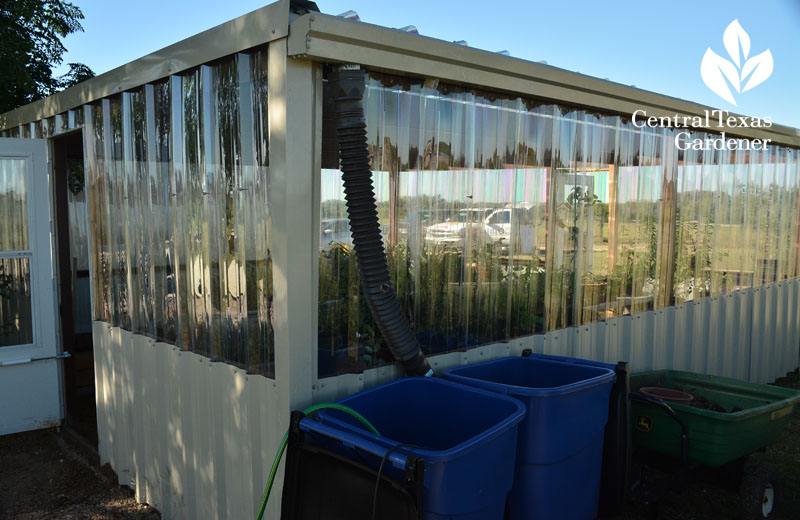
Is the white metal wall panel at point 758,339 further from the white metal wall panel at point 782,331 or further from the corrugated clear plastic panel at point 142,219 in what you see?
the corrugated clear plastic panel at point 142,219

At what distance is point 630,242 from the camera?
4.79 m

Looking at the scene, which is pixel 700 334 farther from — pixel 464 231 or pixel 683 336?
pixel 464 231

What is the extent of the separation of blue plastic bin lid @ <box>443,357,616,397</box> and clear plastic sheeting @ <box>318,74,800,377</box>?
8.0 inches

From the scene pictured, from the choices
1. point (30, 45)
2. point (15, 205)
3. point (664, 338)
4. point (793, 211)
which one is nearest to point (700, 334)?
point (664, 338)

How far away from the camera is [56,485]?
433cm

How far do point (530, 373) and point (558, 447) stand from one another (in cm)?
82

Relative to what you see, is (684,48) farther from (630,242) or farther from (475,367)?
(475,367)

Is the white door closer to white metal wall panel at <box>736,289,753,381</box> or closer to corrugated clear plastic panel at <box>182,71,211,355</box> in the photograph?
corrugated clear plastic panel at <box>182,71,211,355</box>

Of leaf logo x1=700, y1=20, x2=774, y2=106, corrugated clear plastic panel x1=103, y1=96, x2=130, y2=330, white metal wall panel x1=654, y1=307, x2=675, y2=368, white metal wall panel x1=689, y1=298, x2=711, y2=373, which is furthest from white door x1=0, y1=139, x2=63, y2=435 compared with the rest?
leaf logo x1=700, y1=20, x2=774, y2=106

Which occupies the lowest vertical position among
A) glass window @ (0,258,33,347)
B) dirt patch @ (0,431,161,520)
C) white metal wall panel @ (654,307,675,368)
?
dirt patch @ (0,431,161,520)

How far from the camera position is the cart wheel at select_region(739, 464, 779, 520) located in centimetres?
372

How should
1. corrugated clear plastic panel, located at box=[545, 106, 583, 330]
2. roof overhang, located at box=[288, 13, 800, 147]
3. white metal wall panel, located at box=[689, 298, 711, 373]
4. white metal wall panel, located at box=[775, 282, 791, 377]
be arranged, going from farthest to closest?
white metal wall panel, located at box=[775, 282, 791, 377], white metal wall panel, located at box=[689, 298, 711, 373], corrugated clear plastic panel, located at box=[545, 106, 583, 330], roof overhang, located at box=[288, 13, 800, 147]

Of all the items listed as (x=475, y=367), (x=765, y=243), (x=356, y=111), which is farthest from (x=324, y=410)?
(x=765, y=243)

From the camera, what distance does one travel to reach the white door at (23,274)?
500 centimetres
